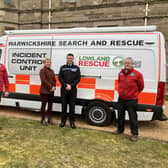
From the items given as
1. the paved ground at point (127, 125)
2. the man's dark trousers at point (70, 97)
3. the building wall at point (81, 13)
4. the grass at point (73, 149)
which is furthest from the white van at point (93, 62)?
the building wall at point (81, 13)

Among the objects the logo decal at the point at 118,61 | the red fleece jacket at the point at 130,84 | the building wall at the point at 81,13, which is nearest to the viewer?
the red fleece jacket at the point at 130,84

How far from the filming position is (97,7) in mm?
11484

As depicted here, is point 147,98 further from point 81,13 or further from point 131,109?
point 81,13

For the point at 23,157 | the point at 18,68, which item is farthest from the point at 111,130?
the point at 18,68

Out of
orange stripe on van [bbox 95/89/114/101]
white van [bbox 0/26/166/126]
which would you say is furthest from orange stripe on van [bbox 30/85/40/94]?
orange stripe on van [bbox 95/89/114/101]

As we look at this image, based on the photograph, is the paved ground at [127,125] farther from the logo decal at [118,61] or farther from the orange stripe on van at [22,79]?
the logo decal at [118,61]

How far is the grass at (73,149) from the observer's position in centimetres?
296

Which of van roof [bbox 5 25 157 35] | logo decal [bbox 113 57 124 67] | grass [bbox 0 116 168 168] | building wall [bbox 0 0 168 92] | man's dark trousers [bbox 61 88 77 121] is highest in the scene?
building wall [bbox 0 0 168 92]

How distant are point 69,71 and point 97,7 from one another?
331 inches

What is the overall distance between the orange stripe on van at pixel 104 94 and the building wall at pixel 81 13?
734 centimetres

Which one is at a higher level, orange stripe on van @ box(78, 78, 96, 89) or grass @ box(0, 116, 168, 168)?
orange stripe on van @ box(78, 78, 96, 89)

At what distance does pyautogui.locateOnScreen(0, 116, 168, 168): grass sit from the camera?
9.70ft

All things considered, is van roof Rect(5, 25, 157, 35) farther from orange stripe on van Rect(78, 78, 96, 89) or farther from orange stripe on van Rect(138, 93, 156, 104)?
orange stripe on van Rect(138, 93, 156, 104)

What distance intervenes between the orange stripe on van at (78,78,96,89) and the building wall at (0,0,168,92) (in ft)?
24.2
